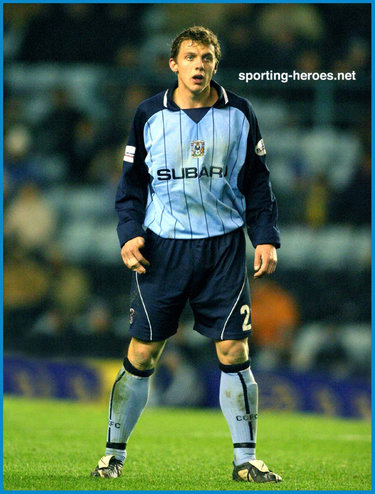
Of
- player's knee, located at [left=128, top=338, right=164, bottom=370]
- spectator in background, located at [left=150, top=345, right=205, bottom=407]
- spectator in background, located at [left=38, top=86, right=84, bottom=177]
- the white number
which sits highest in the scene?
spectator in background, located at [left=38, top=86, right=84, bottom=177]

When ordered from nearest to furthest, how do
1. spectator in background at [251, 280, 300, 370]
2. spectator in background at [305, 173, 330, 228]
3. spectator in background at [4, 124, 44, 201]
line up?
spectator in background at [251, 280, 300, 370]
spectator in background at [305, 173, 330, 228]
spectator in background at [4, 124, 44, 201]

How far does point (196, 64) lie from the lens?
5.06 metres

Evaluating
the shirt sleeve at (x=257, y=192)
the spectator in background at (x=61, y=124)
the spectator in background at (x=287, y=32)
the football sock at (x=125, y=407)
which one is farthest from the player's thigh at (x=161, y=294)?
the spectator in background at (x=287, y=32)

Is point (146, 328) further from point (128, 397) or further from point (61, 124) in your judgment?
point (61, 124)

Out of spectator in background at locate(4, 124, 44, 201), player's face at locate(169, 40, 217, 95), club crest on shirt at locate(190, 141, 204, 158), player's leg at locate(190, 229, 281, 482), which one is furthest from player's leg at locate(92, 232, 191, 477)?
spectator in background at locate(4, 124, 44, 201)

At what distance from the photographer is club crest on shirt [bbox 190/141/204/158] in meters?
5.12

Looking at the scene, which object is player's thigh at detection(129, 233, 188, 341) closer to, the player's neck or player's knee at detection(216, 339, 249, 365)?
player's knee at detection(216, 339, 249, 365)

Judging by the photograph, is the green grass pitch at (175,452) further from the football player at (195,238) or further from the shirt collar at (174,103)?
the shirt collar at (174,103)

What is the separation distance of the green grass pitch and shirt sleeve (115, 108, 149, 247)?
129 centimetres

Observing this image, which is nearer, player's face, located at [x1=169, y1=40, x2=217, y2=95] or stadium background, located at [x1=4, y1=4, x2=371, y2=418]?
player's face, located at [x1=169, y1=40, x2=217, y2=95]

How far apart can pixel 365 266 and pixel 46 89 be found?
209 inches

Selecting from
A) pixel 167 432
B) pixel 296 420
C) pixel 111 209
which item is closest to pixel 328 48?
pixel 111 209

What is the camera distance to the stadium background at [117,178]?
482 inches

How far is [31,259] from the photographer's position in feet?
44.0
